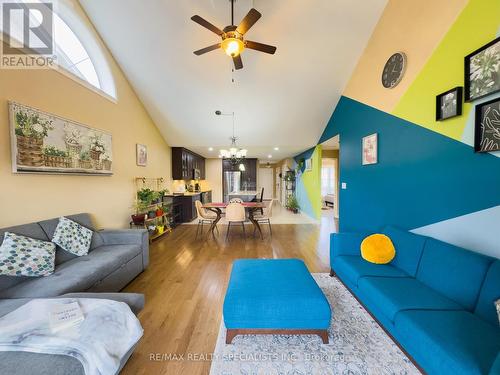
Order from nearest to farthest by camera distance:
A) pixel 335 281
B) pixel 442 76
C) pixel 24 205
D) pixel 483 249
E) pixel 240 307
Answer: pixel 240 307, pixel 483 249, pixel 442 76, pixel 24 205, pixel 335 281

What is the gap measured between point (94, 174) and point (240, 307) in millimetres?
3002

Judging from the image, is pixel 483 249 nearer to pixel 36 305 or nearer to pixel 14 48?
pixel 36 305

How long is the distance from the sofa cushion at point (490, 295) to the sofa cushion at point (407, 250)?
1.66 ft

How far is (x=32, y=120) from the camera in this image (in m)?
2.21

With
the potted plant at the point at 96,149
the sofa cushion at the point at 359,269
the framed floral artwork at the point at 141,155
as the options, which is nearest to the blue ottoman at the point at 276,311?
the sofa cushion at the point at 359,269

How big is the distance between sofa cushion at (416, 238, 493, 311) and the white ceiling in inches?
125

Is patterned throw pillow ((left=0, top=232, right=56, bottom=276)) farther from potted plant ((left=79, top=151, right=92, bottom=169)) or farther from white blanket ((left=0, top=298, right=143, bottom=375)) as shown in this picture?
potted plant ((left=79, top=151, right=92, bottom=169))

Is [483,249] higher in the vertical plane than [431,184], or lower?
lower

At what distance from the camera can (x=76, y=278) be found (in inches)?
71.6

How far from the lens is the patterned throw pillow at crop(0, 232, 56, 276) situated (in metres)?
1.70

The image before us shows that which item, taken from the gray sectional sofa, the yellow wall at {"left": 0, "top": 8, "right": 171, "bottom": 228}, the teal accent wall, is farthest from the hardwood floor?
the yellow wall at {"left": 0, "top": 8, "right": 171, "bottom": 228}

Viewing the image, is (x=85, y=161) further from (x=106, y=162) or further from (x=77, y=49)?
(x=77, y=49)

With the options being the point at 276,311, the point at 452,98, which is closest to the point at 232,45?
the point at 452,98

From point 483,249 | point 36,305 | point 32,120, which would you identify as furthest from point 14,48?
point 483,249
